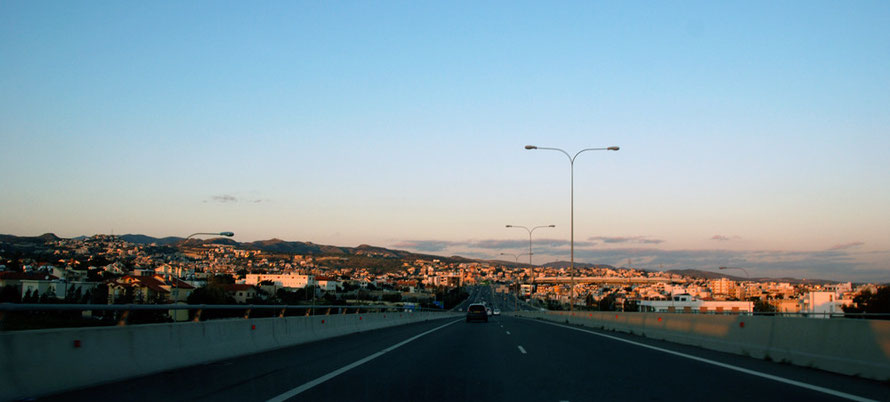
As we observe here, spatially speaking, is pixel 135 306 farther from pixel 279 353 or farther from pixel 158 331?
pixel 279 353

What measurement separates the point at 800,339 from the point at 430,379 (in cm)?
744

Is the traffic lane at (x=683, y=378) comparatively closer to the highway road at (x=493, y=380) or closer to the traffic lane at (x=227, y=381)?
the highway road at (x=493, y=380)

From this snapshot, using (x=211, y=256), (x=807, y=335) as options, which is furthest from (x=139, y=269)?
(x=211, y=256)

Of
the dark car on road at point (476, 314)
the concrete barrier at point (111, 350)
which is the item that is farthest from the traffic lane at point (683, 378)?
the dark car on road at point (476, 314)

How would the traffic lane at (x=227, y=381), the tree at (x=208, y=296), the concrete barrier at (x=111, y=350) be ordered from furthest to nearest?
1. the tree at (x=208, y=296)
2. the traffic lane at (x=227, y=381)
3. the concrete barrier at (x=111, y=350)

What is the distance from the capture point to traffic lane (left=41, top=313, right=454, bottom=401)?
919 centimetres

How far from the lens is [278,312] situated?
2028cm

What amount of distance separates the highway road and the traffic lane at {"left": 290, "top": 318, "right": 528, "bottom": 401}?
0.02 m

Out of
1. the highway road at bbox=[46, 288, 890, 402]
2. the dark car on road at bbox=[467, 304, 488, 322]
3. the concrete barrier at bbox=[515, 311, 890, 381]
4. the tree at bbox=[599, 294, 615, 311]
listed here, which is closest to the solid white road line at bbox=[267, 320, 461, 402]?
the highway road at bbox=[46, 288, 890, 402]

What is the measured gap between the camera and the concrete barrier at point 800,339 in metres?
11.0

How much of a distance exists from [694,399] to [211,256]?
105 m

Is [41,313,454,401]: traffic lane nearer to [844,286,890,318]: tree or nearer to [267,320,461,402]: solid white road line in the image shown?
[267,320,461,402]: solid white road line

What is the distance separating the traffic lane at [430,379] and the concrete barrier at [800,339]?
5.22m

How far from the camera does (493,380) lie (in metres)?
11.3
